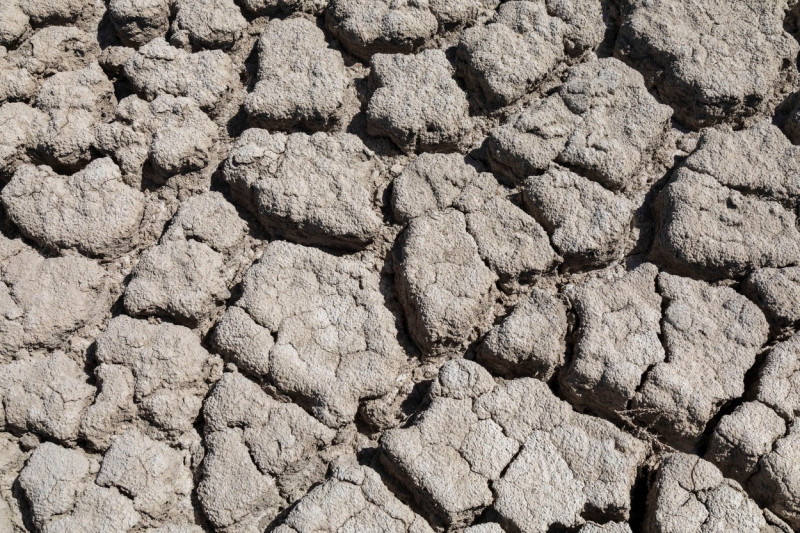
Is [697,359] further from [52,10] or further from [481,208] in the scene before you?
[52,10]

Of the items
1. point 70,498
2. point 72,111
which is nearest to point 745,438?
point 70,498

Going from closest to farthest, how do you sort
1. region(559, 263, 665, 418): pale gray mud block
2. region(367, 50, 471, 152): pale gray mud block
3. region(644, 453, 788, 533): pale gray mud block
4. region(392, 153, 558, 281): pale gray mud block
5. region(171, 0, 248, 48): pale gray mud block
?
region(644, 453, 788, 533): pale gray mud block → region(559, 263, 665, 418): pale gray mud block → region(392, 153, 558, 281): pale gray mud block → region(367, 50, 471, 152): pale gray mud block → region(171, 0, 248, 48): pale gray mud block

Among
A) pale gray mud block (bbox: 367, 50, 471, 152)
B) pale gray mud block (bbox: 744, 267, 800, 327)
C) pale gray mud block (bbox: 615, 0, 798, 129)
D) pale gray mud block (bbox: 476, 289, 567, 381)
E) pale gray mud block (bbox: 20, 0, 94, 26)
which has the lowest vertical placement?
pale gray mud block (bbox: 20, 0, 94, 26)

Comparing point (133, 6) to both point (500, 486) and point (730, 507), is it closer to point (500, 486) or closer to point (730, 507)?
point (500, 486)

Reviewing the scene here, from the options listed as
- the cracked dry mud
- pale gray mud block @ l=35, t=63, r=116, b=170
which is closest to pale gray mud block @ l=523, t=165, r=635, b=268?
the cracked dry mud

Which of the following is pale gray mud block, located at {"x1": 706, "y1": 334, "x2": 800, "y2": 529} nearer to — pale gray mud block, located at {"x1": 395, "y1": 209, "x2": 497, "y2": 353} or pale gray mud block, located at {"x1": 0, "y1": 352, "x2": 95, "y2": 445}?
pale gray mud block, located at {"x1": 395, "y1": 209, "x2": 497, "y2": 353}

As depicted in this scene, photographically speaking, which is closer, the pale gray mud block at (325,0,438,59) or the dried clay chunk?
the dried clay chunk

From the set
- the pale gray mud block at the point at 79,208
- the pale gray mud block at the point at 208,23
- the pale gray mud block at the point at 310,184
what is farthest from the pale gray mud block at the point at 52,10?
the pale gray mud block at the point at 310,184

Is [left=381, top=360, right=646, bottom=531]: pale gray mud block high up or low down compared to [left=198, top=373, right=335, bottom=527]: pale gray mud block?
up
